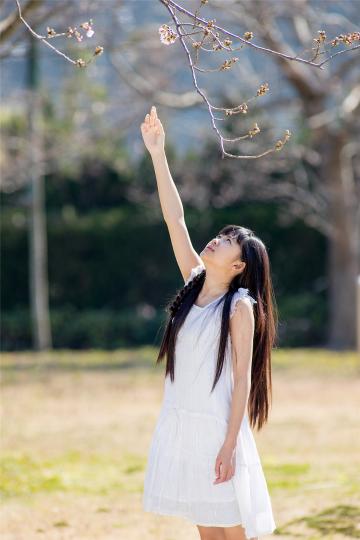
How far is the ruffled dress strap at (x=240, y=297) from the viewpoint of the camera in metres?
3.68

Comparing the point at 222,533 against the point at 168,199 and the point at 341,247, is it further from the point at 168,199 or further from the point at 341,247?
the point at 341,247

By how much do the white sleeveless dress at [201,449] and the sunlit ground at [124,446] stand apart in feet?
5.67

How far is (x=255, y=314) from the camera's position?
3.81 meters

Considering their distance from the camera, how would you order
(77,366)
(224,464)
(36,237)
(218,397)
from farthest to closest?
1. (36,237)
2. (77,366)
3. (218,397)
4. (224,464)

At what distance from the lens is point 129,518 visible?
5.85 meters

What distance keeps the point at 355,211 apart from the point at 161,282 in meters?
3.94

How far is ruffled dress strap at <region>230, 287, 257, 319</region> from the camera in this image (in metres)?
3.68

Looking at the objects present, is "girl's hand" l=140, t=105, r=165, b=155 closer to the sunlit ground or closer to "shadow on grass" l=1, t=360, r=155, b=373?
the sunlit ground

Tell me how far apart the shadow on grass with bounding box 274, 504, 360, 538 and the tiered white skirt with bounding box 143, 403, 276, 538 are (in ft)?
5.71

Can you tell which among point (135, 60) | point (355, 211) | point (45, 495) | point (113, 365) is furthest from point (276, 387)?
point (135, 60)

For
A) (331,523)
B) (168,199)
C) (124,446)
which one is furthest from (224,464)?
(124,446)

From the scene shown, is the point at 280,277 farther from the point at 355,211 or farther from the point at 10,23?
the point at 10,23

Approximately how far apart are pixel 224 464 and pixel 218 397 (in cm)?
25

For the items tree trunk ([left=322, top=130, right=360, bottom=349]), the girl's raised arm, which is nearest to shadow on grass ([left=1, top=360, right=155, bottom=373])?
tree trunk ([left=322, top=130, right=360, bottom=349])
